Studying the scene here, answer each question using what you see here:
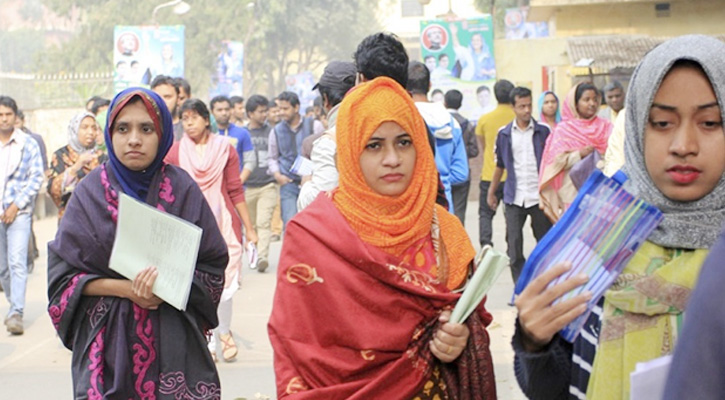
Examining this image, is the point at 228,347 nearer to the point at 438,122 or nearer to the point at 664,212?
the point at 438,122

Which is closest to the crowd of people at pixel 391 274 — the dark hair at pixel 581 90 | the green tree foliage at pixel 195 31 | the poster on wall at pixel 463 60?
the dark hair at pixel 581 90

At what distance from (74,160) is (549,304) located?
7.07 metres

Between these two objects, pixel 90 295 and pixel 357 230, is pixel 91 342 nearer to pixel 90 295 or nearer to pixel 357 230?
pixel 90 295

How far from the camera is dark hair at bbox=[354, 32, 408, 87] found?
498cm

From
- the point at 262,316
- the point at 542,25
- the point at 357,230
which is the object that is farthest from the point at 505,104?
the point at 542,25

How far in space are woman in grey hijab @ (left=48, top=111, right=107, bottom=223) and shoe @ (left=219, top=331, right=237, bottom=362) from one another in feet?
5.58

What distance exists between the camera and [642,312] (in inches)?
92.4

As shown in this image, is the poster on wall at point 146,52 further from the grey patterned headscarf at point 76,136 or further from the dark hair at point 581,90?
the dark hair at point 581,90

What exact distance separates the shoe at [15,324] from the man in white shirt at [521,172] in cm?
411

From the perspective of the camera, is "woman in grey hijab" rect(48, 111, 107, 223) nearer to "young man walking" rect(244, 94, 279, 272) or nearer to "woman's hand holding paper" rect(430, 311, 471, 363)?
"young man walking" rect(244, 94, 279, 272)

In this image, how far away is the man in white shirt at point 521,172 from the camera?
9.65m

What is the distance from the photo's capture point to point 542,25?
46.1 meters

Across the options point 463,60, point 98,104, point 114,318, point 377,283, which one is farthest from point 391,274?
point 463,60

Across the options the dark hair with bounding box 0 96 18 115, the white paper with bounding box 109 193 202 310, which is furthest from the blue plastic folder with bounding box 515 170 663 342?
the dark hair with bounding box 0 96 18 115
